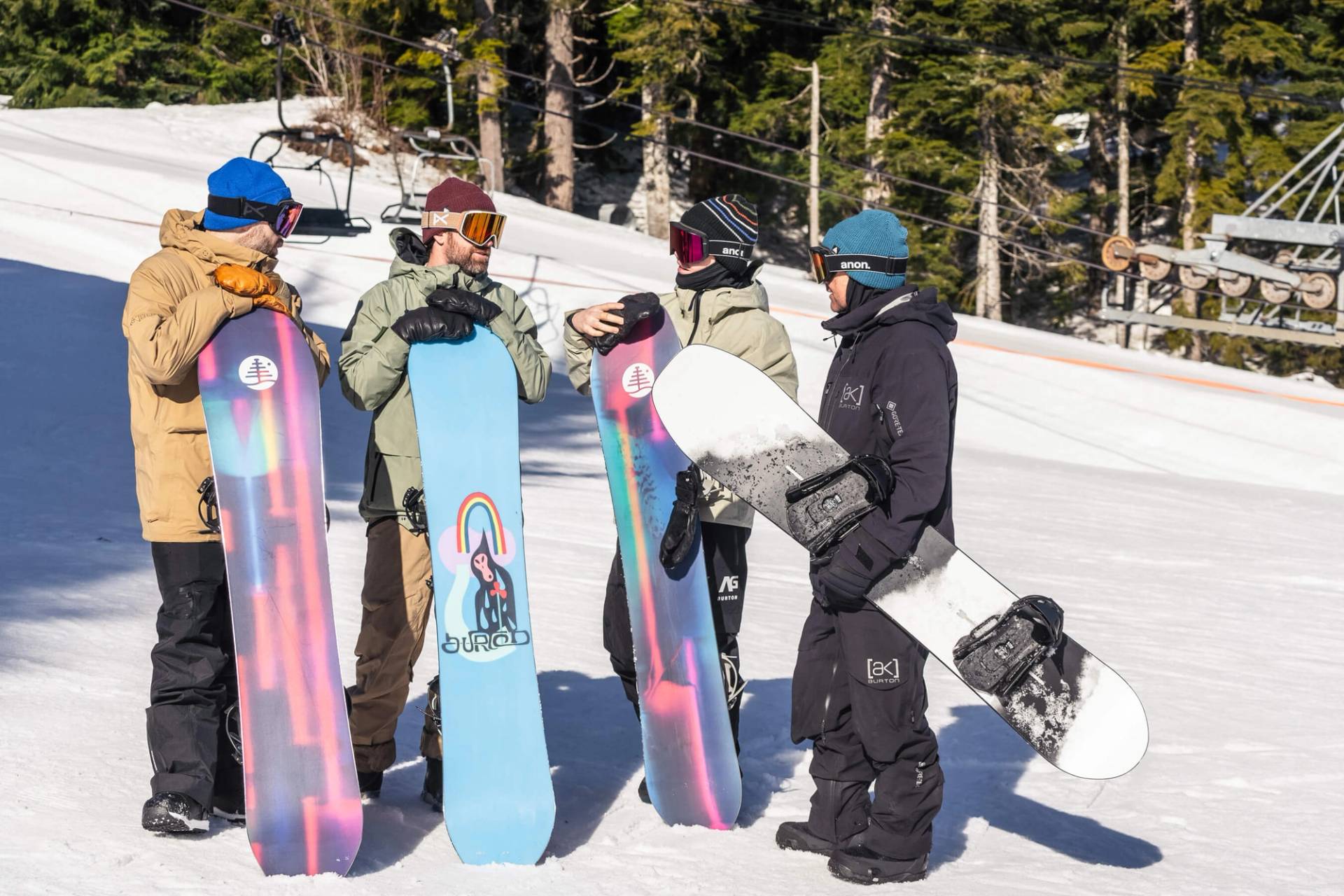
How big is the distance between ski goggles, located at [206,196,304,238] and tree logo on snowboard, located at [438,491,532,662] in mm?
835

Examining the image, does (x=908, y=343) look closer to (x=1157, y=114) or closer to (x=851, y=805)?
(x=851, y=805)

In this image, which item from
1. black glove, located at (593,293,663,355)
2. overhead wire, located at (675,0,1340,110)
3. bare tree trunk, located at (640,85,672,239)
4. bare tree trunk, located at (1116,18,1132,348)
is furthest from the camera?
bare tree trunk, located at (1116,18,1132,348)

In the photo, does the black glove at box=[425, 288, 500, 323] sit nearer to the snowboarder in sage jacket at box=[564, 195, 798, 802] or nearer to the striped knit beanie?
the snowboarder in sage jacket at box=[564, 195, 798, 802]

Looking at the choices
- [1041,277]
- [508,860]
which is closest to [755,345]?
[508,860]

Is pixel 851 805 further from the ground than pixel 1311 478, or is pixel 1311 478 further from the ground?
pixel 851 805

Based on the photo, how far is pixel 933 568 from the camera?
332 cm

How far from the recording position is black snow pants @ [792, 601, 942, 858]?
3.27 metres

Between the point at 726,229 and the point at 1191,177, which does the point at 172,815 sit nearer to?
the point at 726,229

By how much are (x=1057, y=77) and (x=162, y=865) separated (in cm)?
2535

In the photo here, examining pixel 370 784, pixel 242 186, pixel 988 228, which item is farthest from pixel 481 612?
pixel 988 228

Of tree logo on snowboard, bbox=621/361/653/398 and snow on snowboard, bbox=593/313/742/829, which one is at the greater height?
tree logo on snowboard, bbox=621/361/653/398

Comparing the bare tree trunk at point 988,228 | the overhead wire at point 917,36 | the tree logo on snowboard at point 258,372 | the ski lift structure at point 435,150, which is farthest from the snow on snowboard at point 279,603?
the bare tree trunk at point 988,228

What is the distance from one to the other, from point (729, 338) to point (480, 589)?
100 centimetres

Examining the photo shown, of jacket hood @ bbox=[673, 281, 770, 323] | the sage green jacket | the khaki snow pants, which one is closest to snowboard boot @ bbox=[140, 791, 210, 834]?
the khaki snow pants
